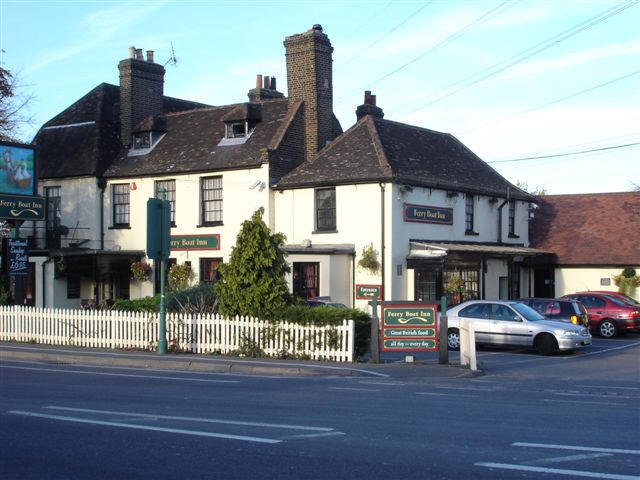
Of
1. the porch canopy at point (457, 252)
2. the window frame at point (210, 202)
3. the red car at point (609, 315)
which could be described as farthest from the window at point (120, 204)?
the red car at point (609, 315)

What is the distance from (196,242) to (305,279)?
17.7 ft

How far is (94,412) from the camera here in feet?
37.7

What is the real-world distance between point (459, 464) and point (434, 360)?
12.2 meters

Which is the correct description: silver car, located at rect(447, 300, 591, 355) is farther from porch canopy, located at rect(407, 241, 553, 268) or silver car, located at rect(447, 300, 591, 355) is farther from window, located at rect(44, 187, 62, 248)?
window, located at rect(44, 187, 62, 248)

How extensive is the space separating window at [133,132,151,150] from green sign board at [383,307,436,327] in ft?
66.4

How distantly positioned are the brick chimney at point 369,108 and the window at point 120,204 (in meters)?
10.1

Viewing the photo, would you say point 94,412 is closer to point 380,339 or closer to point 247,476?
point 247,476

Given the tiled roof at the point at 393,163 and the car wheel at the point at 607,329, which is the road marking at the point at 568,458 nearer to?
the tiled roof at the point at 393,163

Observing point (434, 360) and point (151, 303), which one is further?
point (151, 303)

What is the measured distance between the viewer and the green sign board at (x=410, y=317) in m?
19.0

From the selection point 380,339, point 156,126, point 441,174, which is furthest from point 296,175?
point 380,339

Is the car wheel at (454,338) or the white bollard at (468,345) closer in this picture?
the white bollard at (468,345)

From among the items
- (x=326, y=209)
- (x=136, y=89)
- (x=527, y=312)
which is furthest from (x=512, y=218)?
(x=136, y=89)

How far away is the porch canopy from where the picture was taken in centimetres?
2953
